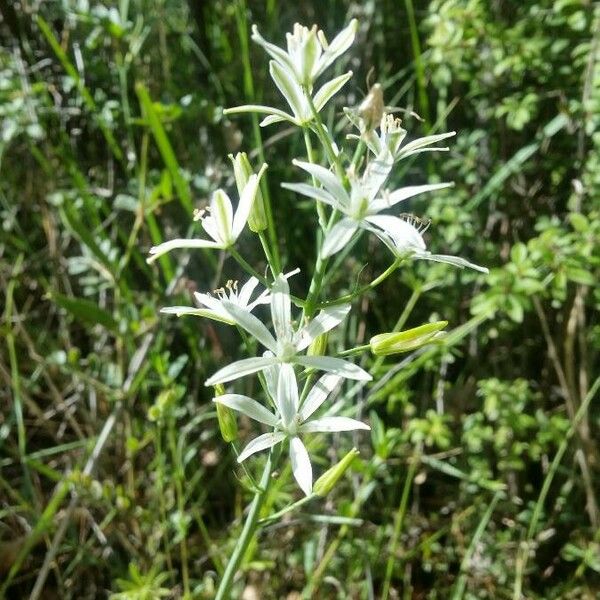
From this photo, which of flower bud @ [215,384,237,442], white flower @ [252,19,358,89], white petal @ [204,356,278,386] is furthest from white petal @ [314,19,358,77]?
flower bud @ [215,384,237,442]

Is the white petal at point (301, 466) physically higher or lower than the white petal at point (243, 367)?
lower

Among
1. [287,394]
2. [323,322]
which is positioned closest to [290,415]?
Answer: [287,394]

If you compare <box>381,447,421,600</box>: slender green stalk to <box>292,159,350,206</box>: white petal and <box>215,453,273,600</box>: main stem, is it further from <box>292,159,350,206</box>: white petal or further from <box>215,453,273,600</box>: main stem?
<box>292,159,350,206</box>: white petal

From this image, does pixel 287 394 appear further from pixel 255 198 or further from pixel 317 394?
pixel 255 198

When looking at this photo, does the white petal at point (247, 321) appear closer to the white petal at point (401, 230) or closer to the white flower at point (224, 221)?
the white flower at point (224, 221)

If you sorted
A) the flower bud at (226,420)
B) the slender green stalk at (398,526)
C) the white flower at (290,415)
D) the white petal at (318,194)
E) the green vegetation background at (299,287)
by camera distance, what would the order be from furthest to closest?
the green vegetation background at (299,287)
the slender green stalk at (398,526)
the flower bud at (226,420)
the white flower at (290,415)
the white petal at (318,194)

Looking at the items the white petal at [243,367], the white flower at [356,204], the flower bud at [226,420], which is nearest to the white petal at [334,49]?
the white flower at [356,204]
